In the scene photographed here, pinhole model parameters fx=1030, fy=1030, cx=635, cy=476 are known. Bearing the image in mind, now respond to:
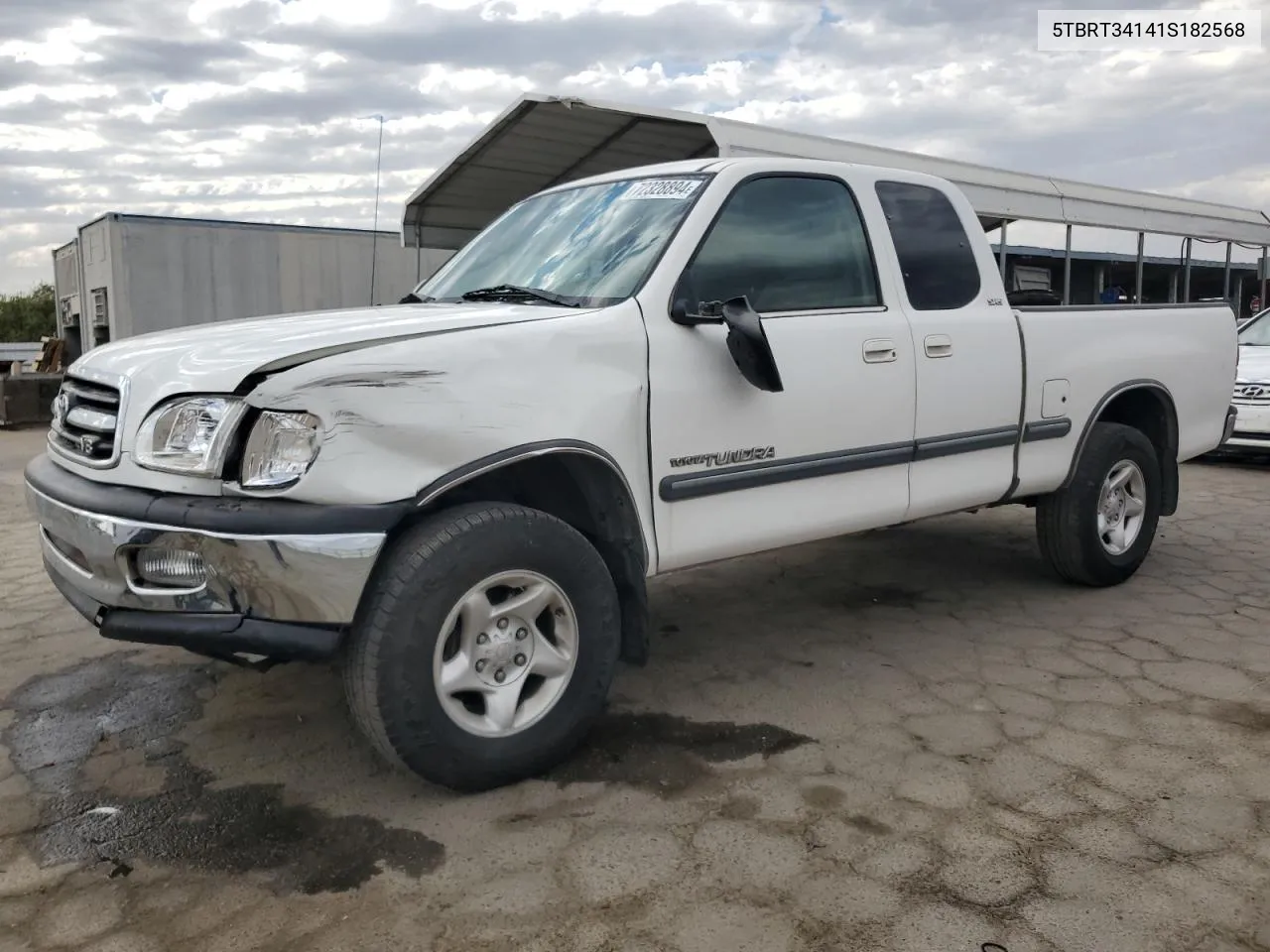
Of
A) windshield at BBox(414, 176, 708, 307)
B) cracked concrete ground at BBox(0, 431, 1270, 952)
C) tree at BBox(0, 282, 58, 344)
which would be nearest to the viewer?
cracked concrete ground at BBox(0, 431, 1270, 952)

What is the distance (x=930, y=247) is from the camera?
418 centimetres

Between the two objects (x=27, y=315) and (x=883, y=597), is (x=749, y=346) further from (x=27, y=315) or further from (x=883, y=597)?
(x=27, y=315)

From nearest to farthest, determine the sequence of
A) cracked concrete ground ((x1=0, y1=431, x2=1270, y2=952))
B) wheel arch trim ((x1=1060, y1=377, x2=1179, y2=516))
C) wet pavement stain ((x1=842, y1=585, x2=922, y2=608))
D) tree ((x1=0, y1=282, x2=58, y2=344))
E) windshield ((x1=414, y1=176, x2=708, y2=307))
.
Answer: cracked concrete ground ((x1=0, y1=431, x2=1270, y2=952))
windshield ((x1=414, y1=176, x2=708, y2=307))
wheel arch trim ((x1=1060, y1=377, x2=1179, y2=516))
wet pavement stain ((x1=842, y1=585, x2=922, y2=608))
tree ((x1=0, y1=282, x2=58, y2=344))

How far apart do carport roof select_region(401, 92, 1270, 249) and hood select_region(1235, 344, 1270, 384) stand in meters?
1.58

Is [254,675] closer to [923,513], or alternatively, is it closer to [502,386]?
[502,386]

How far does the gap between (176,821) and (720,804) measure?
1.49 metres

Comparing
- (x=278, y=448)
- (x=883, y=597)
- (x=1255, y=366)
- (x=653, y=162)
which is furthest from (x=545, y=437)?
(x=1255, y=366)

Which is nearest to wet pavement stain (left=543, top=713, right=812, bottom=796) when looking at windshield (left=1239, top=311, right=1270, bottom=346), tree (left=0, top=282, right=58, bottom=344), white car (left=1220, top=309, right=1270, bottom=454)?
white car (left=1220, top=309, right=1270, bottom=454)

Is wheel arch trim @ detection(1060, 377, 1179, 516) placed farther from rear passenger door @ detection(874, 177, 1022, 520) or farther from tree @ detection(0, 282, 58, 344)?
tree @ detection(0, 282, 58, 344)

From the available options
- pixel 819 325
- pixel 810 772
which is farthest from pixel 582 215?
pixel 810 772

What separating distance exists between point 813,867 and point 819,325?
6.10 feet

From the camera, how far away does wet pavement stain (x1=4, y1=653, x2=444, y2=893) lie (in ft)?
8.46

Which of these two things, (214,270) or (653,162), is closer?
(653,162)

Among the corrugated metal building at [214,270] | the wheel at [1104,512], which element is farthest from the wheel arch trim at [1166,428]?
the corrugated metal building at [214,270]
